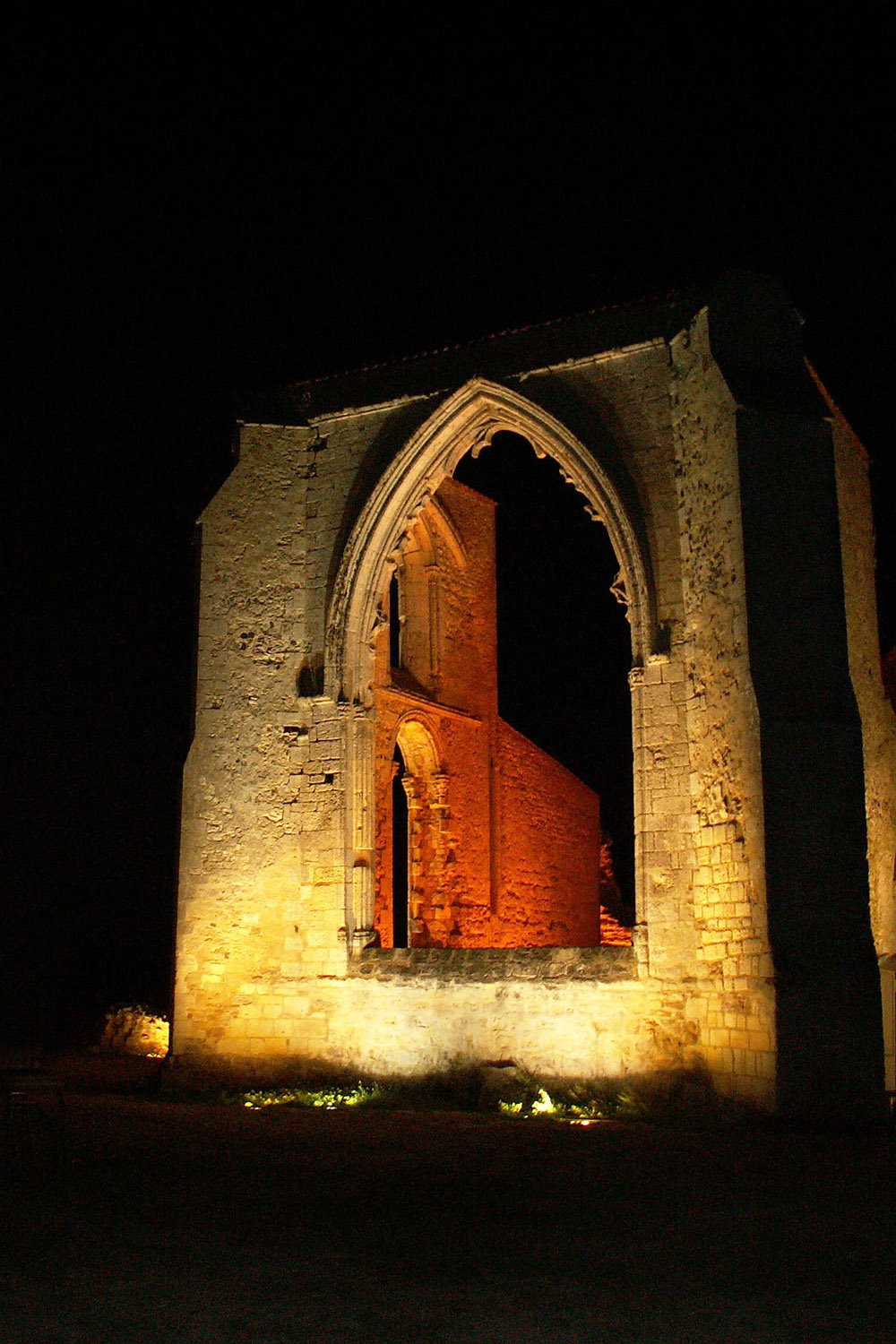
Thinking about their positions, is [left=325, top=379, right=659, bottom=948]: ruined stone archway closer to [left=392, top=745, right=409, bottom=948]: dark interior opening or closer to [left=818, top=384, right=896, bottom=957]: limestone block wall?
[left=818, top=384, right=896, bottom=957]: limestone block wall

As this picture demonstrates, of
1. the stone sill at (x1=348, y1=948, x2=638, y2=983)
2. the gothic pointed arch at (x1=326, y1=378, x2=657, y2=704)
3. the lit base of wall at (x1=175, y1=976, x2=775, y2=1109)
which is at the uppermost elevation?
the gothic pointed arch at (x1=326, y1=378, x2=657, y2=704)

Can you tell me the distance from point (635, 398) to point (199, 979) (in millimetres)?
6009

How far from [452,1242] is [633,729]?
6.34 meters

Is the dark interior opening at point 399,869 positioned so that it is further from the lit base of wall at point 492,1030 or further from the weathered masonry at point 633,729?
the lit base of wall at point 492,1030

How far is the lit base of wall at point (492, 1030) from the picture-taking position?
9367mm

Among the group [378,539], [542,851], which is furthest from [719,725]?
[542,851]

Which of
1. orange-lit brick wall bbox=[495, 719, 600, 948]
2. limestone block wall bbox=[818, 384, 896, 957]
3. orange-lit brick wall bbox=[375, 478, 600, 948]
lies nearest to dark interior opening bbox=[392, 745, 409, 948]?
orange-lit brick wall bbox=[495, 719, 600, 948]

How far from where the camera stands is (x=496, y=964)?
10867 mm

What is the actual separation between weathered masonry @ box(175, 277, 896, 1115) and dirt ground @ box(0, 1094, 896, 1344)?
1817 mm

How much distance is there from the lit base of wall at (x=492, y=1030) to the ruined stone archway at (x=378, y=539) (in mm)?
663

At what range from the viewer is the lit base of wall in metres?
9.37

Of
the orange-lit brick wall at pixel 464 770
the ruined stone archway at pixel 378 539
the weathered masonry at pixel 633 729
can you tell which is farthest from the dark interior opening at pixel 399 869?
the ruined stone archway at pixel 378 539

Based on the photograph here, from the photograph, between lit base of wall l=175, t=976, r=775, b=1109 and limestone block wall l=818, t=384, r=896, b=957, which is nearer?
lit base of wall l=175, t=976, r=775, b=1109

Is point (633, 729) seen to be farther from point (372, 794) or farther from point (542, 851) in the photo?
point (542, 851)
